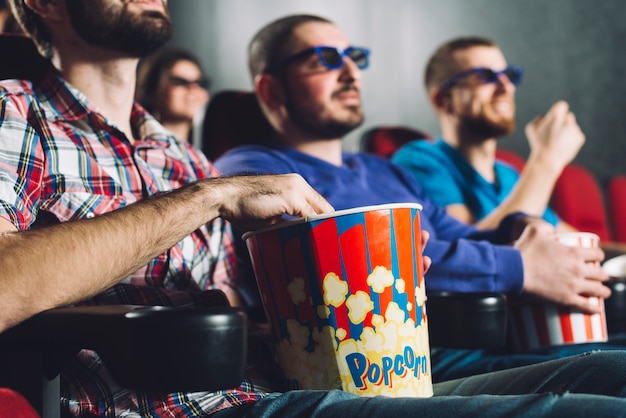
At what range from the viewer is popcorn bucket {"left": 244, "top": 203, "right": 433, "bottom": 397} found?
69cm

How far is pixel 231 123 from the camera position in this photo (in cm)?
153

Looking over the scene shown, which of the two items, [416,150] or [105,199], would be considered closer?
[105,199]

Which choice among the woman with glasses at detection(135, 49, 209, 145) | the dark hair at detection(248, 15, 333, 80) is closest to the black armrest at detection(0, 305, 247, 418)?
the dark hair at detection(248, 15, 333, 80)

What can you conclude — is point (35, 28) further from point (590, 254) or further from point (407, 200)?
point (590, 254)

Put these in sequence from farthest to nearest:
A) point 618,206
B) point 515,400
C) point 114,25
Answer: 1. point 618,206
2. point 114,25
3. point 515,400

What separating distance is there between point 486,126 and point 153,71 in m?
1.24

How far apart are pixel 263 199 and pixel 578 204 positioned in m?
2.12

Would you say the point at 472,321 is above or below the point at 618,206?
above

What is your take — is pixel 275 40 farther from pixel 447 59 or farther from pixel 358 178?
pixel 447 59

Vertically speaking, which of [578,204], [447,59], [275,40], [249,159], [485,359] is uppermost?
[275,40]

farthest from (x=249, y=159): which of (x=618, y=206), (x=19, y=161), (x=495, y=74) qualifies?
(x=618, y=206)

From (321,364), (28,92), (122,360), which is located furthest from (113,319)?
(28,92)

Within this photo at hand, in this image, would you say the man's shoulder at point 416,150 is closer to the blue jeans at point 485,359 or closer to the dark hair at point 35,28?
the blue jeans at point 485,359

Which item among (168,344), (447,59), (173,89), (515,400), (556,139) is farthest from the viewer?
(173,89)
